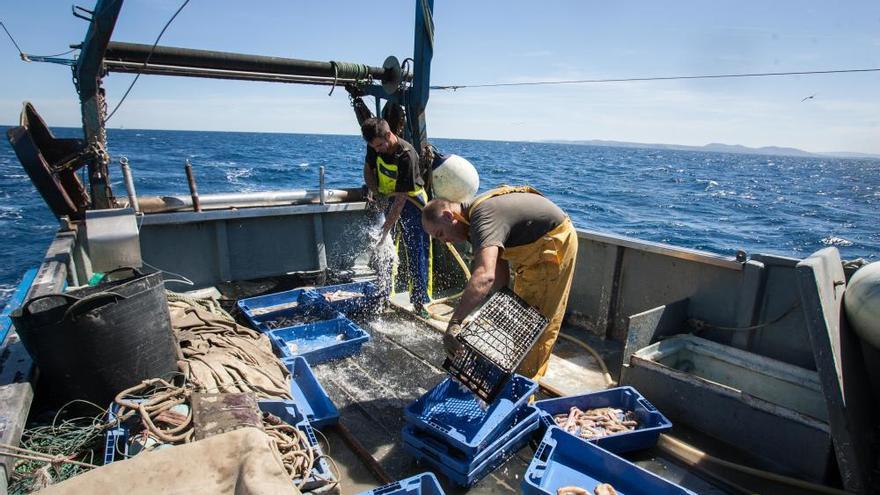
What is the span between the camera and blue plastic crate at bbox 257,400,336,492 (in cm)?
225

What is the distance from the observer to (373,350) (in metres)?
4.02

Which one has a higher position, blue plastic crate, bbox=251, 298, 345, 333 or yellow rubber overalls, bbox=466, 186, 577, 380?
yellow rubber overalls, bbox=466, 186, 577, 380

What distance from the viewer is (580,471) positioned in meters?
2.62

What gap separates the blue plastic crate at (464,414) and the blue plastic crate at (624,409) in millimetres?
257

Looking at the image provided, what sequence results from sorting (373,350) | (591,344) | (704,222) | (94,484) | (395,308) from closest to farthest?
(94,484) → (373,350) → (591,344) → (395,308) → (704,222)

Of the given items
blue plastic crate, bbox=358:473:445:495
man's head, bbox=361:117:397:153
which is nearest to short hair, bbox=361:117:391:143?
man's head, bbox=361:117:397:153

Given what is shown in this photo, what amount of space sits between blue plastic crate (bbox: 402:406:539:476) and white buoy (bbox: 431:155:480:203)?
73.6 inches

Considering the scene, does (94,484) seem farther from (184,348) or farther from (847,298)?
(847,298)

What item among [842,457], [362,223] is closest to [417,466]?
[842,457]

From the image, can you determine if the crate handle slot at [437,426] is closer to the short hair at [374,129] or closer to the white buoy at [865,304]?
the white buoy at [865,304]

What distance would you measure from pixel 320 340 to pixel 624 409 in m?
2.47

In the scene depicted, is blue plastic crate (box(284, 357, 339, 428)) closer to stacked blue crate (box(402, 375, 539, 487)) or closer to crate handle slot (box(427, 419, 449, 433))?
stacked blue crate (box(402, 375, 539, 487))

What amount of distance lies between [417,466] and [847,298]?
102 inches

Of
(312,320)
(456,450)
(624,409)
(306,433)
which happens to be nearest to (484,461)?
(456,450)
